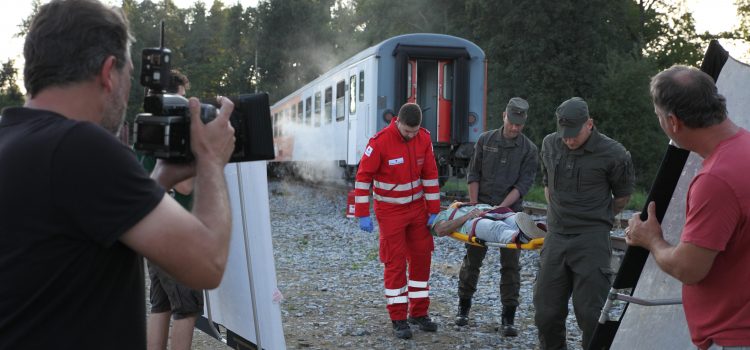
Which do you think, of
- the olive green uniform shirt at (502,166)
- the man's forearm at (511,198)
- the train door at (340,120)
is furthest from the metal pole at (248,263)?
the train door at (340,120)

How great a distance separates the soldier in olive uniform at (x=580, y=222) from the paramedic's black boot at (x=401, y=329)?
154cm

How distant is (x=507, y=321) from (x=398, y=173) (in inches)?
65.9

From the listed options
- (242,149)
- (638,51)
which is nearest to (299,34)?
(638,51)

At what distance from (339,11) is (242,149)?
232 ft

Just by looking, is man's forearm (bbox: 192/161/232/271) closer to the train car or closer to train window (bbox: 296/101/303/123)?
the train car

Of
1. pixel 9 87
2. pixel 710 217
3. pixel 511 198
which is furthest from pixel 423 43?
pixel 9 87

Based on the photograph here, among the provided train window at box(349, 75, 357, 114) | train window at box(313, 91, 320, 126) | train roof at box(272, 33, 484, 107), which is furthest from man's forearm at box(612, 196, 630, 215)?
train window at box(313, 91, 320, 126)

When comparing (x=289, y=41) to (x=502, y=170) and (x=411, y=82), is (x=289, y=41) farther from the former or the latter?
(x=502, y=170)

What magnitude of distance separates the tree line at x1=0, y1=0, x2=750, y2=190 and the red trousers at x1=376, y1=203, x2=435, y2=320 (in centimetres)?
2636

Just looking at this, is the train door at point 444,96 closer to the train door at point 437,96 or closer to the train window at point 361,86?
the train door at point 437,96

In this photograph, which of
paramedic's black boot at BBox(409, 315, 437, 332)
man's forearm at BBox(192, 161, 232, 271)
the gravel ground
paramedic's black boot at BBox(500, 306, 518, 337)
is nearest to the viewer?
man's forearm at BBox(192, 161, 232, 271)

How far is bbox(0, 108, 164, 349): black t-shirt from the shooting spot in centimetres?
185

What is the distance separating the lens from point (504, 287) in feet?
23.8

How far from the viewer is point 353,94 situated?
18375 mm
